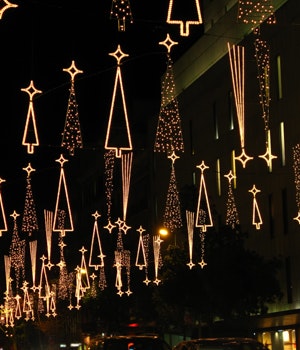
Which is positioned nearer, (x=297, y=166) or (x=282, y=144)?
(x=297, y=166)

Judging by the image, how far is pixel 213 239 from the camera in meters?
49.4

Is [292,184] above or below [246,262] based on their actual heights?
above

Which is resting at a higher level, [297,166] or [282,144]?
[282,144]

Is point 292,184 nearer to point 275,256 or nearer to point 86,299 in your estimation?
point 275,256

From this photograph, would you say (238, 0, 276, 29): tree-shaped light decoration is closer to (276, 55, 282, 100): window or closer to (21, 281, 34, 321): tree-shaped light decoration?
(276, 55, 282, 100): window

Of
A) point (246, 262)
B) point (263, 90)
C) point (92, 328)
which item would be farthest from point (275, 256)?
point (92, 328)

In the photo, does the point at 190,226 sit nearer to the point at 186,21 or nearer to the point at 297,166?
the point at 297,166

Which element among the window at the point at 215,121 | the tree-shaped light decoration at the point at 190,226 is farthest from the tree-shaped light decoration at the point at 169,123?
the tree-shaped light decoration at the point at 190,226

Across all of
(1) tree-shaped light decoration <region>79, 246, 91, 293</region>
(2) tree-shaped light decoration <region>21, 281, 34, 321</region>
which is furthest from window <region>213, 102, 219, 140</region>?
(2) tree-shaped light decoration <region>21, 281, 34, 321</region>

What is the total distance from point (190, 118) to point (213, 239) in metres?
18.8

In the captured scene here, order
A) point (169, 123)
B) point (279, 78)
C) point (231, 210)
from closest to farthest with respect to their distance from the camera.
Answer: point (279, 78) → point (231, 210) → point (169, 123)

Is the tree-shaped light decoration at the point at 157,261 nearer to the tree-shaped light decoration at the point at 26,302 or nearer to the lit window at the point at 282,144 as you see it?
the lit window at the point at 282,144

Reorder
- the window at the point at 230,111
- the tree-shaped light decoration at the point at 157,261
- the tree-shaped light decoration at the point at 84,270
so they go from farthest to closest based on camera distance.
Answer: the tree-shaped light decoration at the point at 84,270 → the window at the point at 230,111 → the tree-shaped light decoration at the point at 157,261

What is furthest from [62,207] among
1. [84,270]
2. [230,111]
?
[230,111]
